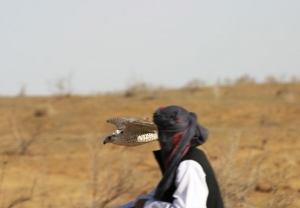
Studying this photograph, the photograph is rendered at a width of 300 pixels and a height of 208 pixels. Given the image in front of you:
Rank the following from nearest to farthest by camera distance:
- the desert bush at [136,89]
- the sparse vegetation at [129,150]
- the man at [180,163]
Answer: the man at [180,163] → the sparse vegetation at [129,150] → the desert bush at [136,89]

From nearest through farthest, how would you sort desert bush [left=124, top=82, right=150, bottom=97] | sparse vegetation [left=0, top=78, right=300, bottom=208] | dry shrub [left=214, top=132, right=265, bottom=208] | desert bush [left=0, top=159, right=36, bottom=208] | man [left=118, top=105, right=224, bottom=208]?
man [left=118, top=105, right=224, bottom=208] → desert bush [left=0, top=159, right=36, bottom=208] → dry shrub [left=214, top=132, right=265, bottom=208] → sparse vegetation [left=0, top=78, right=300, bottom=208] → desert bush [left=124, top=82, right=150, bottom=97]

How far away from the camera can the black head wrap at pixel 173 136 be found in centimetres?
348

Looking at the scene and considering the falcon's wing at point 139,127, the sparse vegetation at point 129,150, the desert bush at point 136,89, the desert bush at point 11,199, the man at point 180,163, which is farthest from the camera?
the desert bush at point 136,89

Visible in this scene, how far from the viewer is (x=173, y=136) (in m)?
3.52

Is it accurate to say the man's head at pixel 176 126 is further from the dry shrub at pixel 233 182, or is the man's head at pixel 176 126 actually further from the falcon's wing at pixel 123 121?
the dry shrub at pixel 233 182

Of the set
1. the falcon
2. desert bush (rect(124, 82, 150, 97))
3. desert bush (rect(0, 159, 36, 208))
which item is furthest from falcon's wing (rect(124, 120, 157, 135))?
desert bush (rect(124, 82, 150, 97))

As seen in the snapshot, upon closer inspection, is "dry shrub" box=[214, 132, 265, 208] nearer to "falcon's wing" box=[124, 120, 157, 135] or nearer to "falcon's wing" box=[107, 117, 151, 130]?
"falcon's wing" box=[107, 117, 151, 130]

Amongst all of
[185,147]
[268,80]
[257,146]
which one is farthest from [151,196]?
[268,80]

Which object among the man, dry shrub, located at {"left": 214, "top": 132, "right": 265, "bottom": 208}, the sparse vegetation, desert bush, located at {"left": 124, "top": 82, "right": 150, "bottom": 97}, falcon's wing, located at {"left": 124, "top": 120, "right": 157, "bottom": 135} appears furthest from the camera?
desert bush, located at {"left": 124, "top": 82, "right": 150, "bottom": 97}

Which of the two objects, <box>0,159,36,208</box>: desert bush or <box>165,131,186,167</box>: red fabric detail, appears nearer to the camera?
<box>165,131,186,167</box>: red fabric detail

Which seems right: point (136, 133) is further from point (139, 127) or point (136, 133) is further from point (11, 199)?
point (11, 199)

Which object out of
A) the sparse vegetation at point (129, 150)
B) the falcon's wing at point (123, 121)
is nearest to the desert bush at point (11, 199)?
the sparse vegetation at point (129, 150)

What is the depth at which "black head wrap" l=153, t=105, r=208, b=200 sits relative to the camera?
3.48 meters

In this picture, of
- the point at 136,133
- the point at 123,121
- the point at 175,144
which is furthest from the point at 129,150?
the point at 175,144
